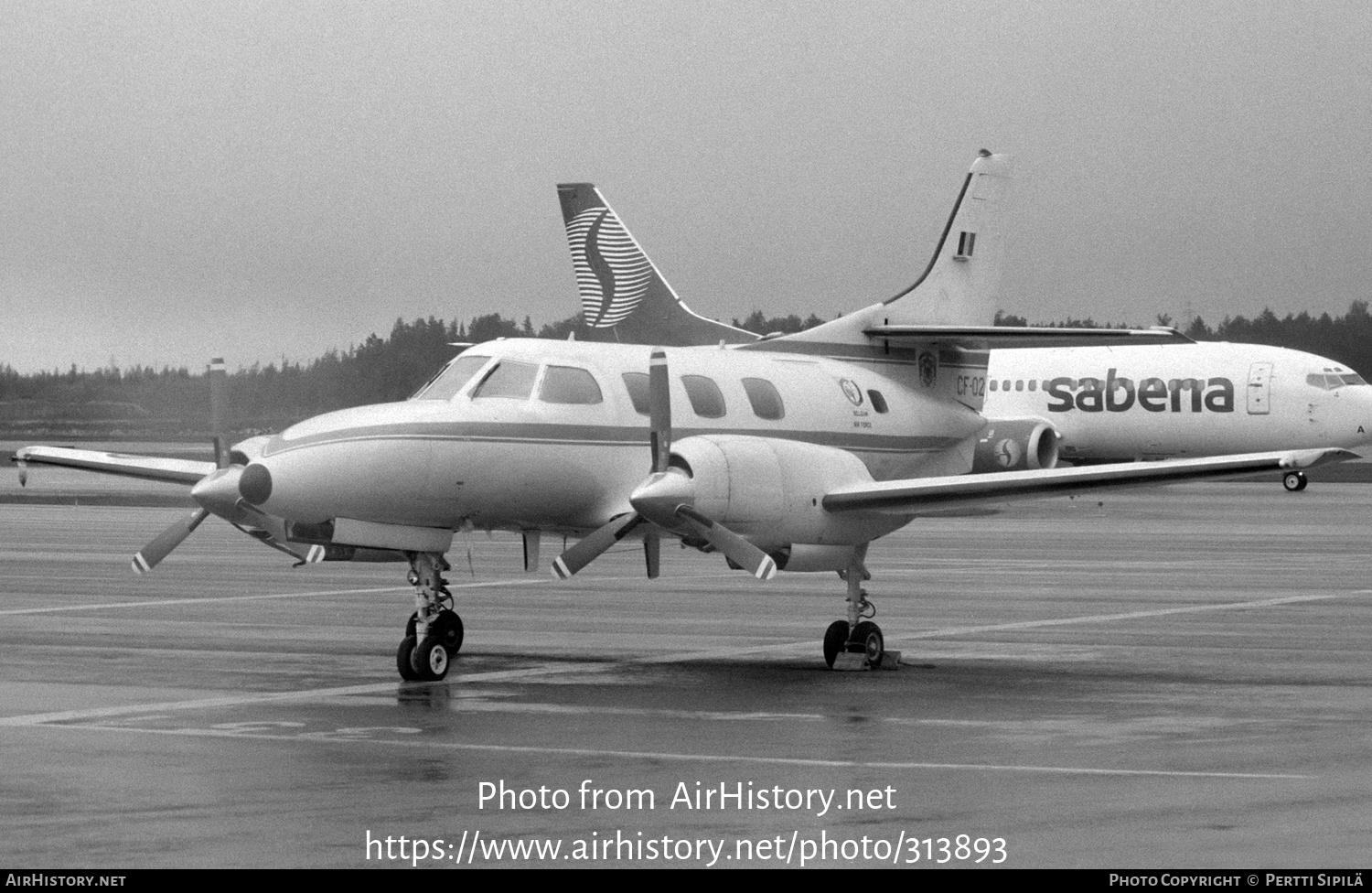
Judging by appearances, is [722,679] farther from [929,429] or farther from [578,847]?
[578,847]

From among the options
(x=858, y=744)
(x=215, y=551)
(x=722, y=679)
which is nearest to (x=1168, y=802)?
(x=858, y=744)

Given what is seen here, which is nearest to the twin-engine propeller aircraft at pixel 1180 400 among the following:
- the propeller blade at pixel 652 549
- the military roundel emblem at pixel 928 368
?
the military roundel emblem at pixel 928 368

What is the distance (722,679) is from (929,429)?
525 cm

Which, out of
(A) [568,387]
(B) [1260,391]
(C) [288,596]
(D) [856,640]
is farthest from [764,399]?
(B) [1260,391]

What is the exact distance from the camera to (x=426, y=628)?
17.2 m

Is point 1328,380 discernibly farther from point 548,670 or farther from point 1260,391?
point 548,670

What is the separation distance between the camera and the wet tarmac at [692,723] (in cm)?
997

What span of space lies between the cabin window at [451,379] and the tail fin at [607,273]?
51.4 feet

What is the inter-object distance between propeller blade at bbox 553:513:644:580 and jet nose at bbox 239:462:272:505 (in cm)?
247

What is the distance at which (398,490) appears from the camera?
55.2ft

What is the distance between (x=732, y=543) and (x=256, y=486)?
394cm

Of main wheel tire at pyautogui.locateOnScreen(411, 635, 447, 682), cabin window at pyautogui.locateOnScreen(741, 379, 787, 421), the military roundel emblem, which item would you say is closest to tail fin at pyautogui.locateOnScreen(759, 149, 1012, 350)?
the military roundel emblem

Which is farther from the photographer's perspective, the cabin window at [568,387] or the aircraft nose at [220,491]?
the cabin window at [568,387]

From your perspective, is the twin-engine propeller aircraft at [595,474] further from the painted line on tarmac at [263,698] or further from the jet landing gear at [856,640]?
the painted line on tarmac at [263,698]
